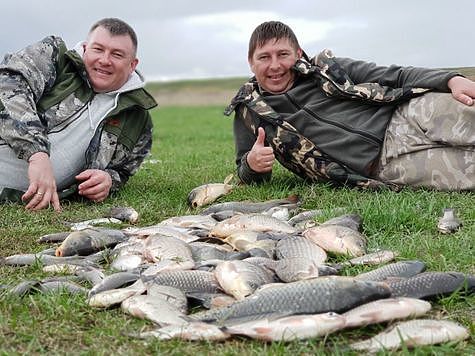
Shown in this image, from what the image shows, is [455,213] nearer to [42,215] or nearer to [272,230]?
[272,230]

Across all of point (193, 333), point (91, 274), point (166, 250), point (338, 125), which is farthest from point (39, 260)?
point (338, 125)

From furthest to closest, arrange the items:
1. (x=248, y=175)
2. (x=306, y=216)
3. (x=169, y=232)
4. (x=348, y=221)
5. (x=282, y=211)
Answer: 1. (x=248, y=175)
2. (x=282, y=211)
3. (x=306, y=216)
4. (x=348, y=221)
5. (x=169, y=232)

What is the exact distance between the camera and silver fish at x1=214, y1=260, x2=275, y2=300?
366cm

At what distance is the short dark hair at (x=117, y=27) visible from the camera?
6.91m

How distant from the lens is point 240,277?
3.72 m

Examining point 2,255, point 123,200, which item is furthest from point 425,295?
point 123,200

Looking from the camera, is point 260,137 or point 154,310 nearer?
point 154,310

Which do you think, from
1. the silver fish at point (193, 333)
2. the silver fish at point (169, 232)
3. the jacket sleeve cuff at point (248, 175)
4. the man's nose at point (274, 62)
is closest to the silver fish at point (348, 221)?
the silver fish at point (169, 232)

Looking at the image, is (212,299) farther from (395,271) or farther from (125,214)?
(125,214)

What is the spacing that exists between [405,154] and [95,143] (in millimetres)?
Answer: 2757

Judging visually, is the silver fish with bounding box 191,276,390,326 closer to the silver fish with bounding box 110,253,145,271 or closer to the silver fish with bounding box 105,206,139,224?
the silver fish with bounding box 110,253,145,271

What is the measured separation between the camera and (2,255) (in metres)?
4.99

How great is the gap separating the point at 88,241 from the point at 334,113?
2901 millimetres

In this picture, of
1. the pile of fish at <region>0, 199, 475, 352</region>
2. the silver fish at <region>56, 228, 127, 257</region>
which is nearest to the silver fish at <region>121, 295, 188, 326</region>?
the pile of fish at <region>0, 199, 475, 352</region>
